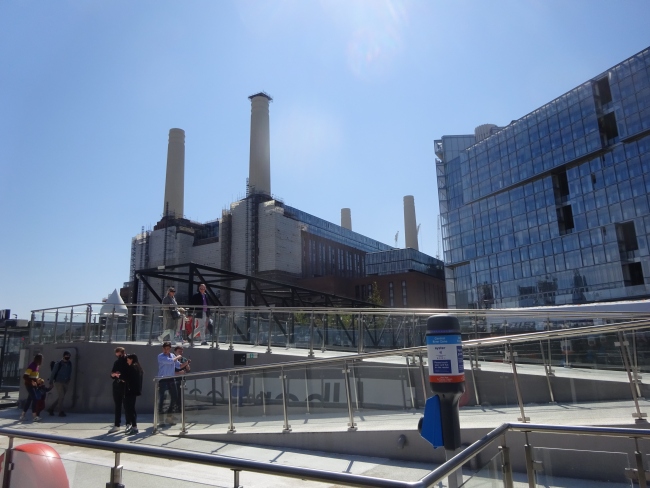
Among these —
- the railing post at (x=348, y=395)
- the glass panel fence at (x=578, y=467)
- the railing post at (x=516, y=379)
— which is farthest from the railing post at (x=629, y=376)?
the railing post at (x=348, y=395)

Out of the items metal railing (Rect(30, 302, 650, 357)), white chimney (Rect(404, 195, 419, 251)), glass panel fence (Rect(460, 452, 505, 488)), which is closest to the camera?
glass panel fence (Rect(460, 452, 505, 488))

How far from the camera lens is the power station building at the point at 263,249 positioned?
78.9 m

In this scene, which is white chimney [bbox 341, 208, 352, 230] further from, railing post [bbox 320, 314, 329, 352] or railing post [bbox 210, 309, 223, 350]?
railing post [bbox 320, 314, 329, 352]

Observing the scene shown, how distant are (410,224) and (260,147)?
41.6m

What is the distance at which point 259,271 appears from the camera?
78188mm

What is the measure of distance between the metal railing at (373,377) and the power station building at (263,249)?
62.5 m

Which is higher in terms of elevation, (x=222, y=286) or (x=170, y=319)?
(x=222, y=286)

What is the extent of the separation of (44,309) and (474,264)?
64603 millimetres

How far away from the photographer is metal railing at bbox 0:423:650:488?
239 cm

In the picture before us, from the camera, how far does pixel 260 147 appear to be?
259 feet

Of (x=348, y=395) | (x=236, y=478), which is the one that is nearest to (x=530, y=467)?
(x=236, y=478)

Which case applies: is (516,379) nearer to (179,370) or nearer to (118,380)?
(118,380)

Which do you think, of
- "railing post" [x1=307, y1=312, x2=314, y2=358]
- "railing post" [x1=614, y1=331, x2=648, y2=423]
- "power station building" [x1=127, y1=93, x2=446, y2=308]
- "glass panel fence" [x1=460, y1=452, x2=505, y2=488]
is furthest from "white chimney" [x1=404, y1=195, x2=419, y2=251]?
"glass panel fence" [x1=460, y1=452, x2=505, y2=488]

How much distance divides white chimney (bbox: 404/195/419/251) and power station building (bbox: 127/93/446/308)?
260 inches
